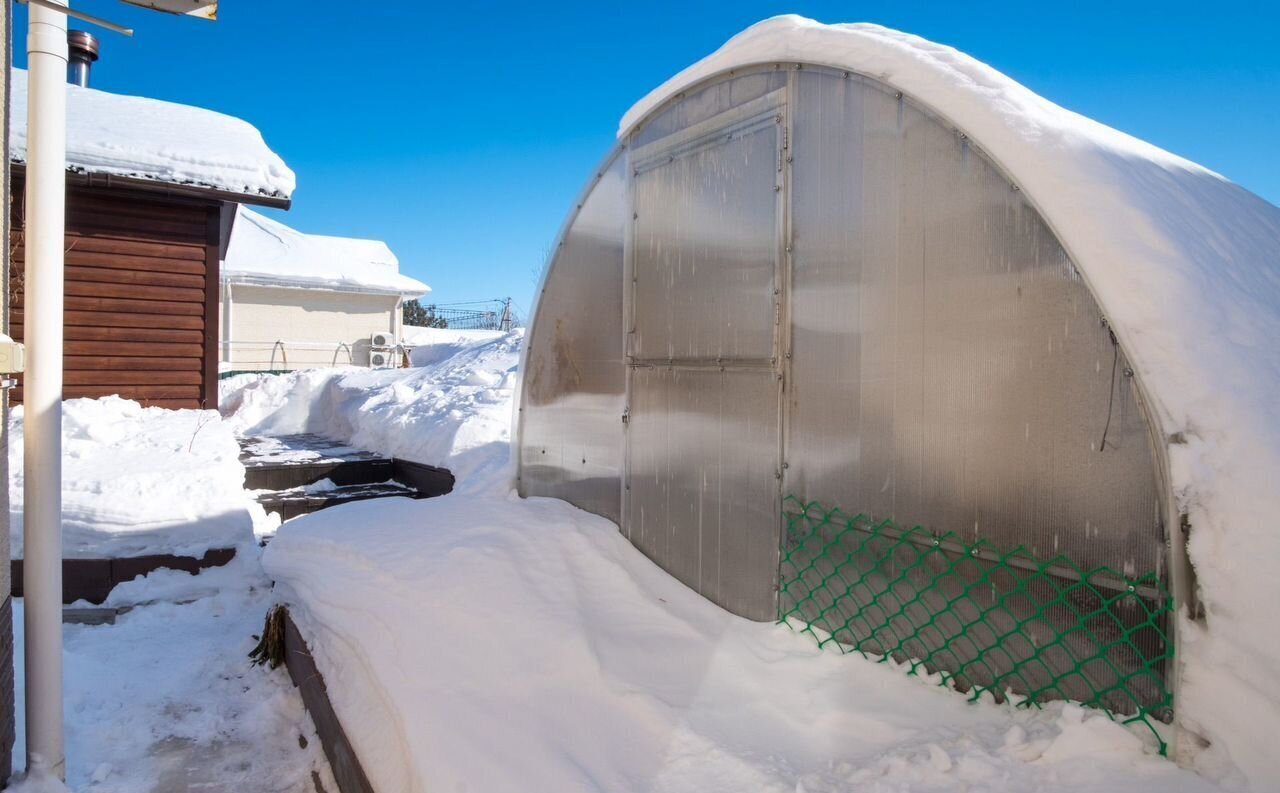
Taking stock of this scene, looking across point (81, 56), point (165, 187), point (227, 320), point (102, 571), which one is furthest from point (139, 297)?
point (227, 320)

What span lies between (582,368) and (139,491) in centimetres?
384

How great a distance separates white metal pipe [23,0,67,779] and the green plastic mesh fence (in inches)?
109

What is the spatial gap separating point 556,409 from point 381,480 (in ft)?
16.8

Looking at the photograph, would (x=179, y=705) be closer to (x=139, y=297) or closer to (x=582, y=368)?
(x=582, y=368)

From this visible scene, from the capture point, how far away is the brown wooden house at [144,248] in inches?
309

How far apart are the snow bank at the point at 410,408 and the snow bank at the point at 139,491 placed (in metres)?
1.88

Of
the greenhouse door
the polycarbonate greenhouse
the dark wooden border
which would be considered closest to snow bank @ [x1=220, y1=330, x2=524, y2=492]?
the greenhouse door

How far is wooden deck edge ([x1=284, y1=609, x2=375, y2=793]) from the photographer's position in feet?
9.70

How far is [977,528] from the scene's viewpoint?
236 cm

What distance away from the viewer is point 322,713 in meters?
3.52

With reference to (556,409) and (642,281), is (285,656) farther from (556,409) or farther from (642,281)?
(642,281)

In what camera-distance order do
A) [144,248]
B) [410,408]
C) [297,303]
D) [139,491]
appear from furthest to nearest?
[297,303]
[410,408]
[144,248]
[139,491]

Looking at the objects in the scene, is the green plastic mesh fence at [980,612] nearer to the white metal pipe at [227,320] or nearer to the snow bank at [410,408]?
the snow bank at [410,408]

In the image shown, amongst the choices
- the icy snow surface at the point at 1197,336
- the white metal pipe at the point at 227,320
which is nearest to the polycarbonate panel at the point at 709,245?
the icy snow surface at the point at 1197,336
